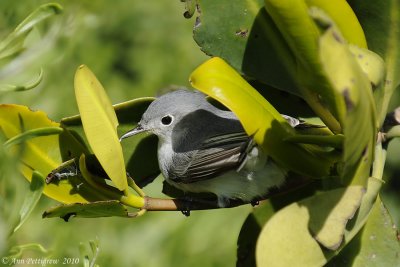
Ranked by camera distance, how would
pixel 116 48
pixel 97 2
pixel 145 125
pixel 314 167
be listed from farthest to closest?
1. pixel 116 48
2. pixel 97 2
3. pixel 145 125
4. pixel 314 167

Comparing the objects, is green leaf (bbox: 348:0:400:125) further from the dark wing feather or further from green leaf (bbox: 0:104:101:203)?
green leaf (bbox: 0:104:101:203)

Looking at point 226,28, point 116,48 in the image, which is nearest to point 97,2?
point 116,48

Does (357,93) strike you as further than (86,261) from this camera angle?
No

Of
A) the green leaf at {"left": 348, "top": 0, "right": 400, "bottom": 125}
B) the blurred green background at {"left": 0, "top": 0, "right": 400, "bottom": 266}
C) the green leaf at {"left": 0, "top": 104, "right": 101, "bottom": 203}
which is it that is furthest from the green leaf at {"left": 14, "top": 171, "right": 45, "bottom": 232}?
the green leaf at {"left": 348, "top": 0, "right": 400, "bottom": 125}

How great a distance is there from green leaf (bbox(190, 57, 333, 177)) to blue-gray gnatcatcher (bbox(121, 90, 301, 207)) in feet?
1.43

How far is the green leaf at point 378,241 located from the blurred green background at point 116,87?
2.26 feet

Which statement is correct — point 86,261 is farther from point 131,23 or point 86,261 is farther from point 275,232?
point 131,23

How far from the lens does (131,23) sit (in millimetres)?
4320

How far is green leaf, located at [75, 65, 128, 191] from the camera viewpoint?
1754mm

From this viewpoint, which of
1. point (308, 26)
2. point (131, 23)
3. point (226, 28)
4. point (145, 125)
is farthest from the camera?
point (131, 23)

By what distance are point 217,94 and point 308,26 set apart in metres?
0.22

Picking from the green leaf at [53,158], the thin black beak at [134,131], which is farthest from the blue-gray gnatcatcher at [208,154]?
the green leaf at [53,158]

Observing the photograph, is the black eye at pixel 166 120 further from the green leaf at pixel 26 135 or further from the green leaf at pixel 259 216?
the green leaf at pixel 26 135

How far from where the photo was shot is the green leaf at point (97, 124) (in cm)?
175
